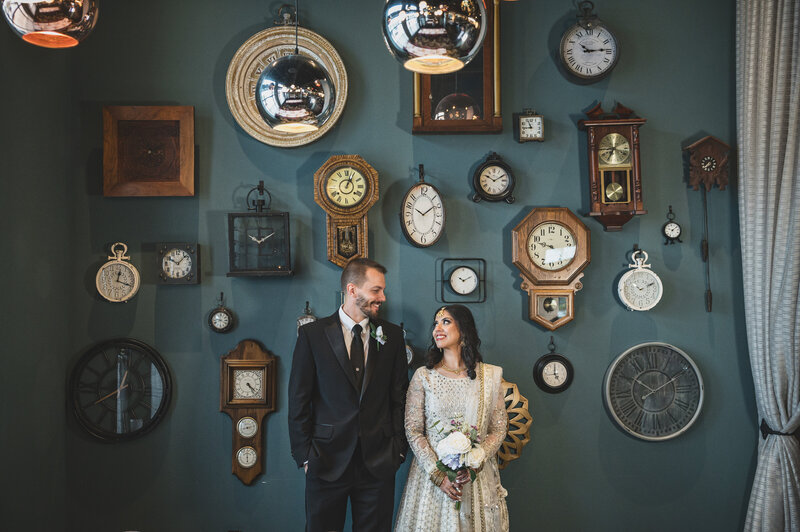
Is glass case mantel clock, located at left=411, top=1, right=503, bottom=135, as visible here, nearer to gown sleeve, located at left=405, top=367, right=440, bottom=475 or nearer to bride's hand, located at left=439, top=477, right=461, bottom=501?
gown sleeve, located at left=405, top=367, right=440, bottom=475

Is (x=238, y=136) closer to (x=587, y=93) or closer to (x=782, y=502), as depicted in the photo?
(x=587, y=93)

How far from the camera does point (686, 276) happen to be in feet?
14.0

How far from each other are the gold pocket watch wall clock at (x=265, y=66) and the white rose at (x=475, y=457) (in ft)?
7.07

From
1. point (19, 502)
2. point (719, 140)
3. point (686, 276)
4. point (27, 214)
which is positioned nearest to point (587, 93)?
point (719, 140)

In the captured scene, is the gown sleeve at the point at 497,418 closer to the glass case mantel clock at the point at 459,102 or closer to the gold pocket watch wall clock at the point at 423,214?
the gold pocket watch wall clock at the point at 423,214

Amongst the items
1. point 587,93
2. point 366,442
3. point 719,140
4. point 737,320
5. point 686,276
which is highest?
point 587,93

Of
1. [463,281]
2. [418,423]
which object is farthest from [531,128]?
[418,423]

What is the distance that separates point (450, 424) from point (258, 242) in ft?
5.40

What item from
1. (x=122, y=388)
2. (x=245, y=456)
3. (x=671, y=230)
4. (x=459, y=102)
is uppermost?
(x=459, y=102)

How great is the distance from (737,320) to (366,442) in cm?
257

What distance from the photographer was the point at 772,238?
399cm

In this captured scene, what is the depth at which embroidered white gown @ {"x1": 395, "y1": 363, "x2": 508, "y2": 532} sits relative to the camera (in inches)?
135

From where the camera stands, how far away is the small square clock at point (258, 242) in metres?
4.07

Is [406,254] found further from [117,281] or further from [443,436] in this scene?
[117,281]
